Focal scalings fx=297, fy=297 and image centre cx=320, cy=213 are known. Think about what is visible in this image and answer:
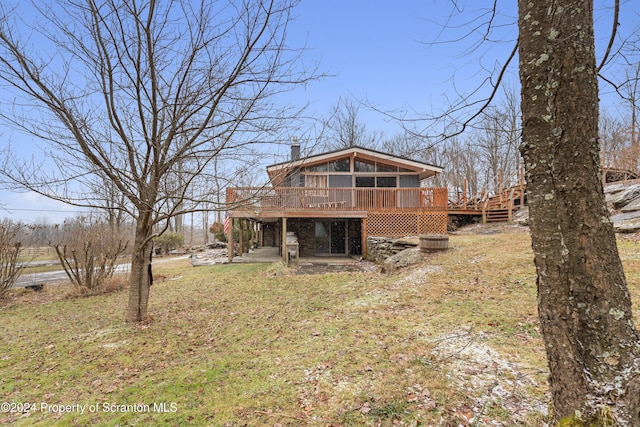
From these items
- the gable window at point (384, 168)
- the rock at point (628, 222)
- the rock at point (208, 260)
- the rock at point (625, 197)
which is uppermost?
the gable window at point (384, 168)

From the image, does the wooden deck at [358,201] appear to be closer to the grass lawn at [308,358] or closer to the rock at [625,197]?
the rock at [625,197]

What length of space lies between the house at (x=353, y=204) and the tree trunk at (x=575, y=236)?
8.91 meters

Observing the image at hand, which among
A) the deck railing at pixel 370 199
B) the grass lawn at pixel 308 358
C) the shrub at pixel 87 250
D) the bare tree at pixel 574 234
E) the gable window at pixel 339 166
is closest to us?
the bare tree at pixel 574 234

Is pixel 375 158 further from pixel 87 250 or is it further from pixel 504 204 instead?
pixel 87 250

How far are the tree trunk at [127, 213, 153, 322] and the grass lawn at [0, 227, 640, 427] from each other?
27 centimetres

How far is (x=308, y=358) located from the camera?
353cm

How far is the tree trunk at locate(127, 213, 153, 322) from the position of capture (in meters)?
5.02

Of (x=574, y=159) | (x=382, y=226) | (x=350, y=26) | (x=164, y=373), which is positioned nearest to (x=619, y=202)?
(x=382, y=226)

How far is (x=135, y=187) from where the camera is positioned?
185 inches

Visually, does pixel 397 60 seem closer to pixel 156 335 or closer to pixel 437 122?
pixel 437 122

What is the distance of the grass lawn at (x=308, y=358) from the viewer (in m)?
2.60

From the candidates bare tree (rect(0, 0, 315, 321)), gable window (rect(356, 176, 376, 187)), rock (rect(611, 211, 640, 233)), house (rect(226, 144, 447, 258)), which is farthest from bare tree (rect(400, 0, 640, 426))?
gable window (rect(356, 176, 376, 187))

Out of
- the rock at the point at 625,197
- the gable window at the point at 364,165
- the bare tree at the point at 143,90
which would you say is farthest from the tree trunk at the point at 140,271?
the rock at the point at 625,197

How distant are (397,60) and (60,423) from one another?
5.82 m
